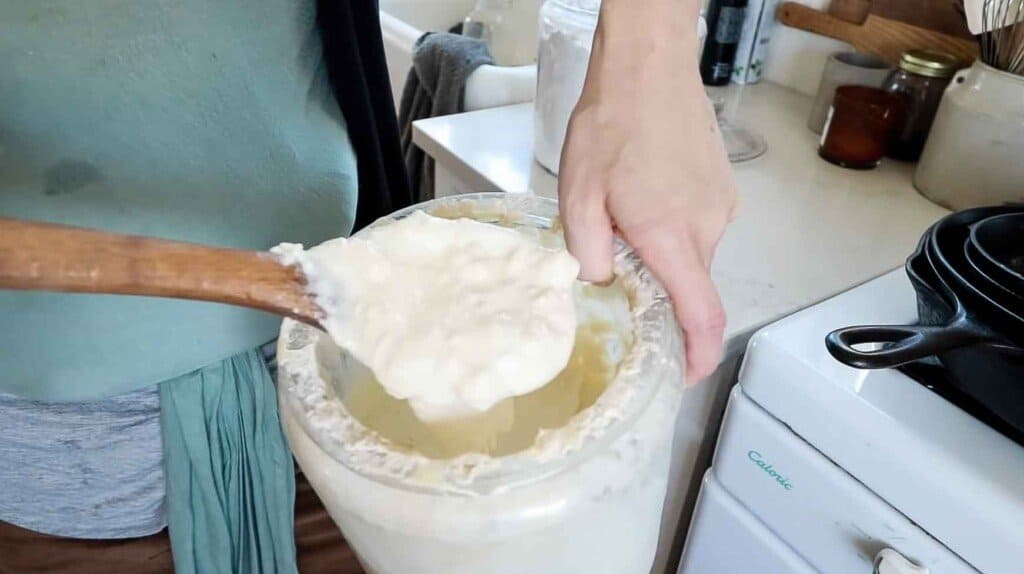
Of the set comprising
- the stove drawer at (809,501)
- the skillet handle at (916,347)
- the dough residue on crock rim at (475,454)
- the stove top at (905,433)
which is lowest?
the stove drawer at (809,501)

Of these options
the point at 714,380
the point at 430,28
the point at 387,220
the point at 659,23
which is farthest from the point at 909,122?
the point at 430,28

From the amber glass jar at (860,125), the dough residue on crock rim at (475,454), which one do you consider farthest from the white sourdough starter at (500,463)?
the amber glass jar at (860,125)

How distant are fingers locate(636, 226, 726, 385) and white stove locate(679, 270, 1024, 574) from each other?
15 cm

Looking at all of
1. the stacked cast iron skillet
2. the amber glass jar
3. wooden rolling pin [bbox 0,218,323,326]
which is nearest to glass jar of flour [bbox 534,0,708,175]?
the amber glass jar

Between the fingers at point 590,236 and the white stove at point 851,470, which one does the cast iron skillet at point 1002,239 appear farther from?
the fingers at point 590,236

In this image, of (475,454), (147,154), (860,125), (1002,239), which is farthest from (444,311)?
(860,125)

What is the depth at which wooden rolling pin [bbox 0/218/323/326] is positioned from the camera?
0.73ft

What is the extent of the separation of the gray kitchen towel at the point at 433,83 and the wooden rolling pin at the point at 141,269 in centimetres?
63

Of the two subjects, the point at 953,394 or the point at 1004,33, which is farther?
the point at 1004,33

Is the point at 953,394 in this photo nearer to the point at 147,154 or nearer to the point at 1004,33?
the point at 1004,33

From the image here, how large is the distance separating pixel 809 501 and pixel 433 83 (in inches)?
27.5

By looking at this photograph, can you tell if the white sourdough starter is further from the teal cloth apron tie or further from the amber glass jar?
the amber glass jar

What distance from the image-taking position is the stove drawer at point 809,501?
413 millimetres

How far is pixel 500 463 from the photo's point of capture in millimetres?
251
